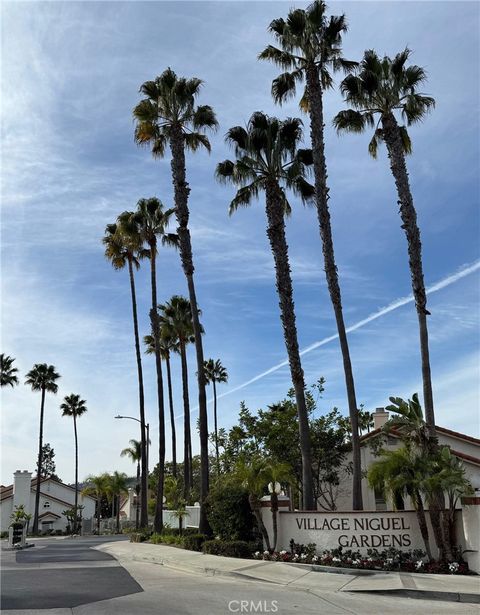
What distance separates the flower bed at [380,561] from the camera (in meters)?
14.3

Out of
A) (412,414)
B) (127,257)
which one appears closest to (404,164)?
(412,414)

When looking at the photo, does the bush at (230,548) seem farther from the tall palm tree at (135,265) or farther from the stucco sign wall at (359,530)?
the tall palm tree at (135,265)

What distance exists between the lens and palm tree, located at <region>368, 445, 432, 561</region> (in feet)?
48.9

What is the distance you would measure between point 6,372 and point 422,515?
5451 cm

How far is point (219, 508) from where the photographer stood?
20.0m

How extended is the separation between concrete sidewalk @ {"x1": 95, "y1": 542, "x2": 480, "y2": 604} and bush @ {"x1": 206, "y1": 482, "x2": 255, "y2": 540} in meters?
1.29

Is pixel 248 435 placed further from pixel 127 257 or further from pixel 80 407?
pixel 80 407

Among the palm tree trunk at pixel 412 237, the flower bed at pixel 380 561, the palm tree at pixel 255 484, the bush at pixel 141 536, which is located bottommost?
the bush at pixel 141 536

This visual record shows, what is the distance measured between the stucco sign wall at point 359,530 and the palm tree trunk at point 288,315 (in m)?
1.74

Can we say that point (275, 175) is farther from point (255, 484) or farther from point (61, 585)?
point (61, 585)

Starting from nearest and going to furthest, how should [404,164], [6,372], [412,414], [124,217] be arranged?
[412,414], [404,164], [124,217], [6,372]

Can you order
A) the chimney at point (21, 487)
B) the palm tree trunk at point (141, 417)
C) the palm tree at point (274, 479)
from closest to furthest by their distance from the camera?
the palm tree at point (274, 479)
the palm tree trunk at point (141, 417)
the chimney at point (21, 487)

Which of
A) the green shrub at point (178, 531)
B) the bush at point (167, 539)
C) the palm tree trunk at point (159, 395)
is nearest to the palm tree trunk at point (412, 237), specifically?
the bush at point (167, 539)

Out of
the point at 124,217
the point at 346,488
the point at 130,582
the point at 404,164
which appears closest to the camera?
the point at 130,582
